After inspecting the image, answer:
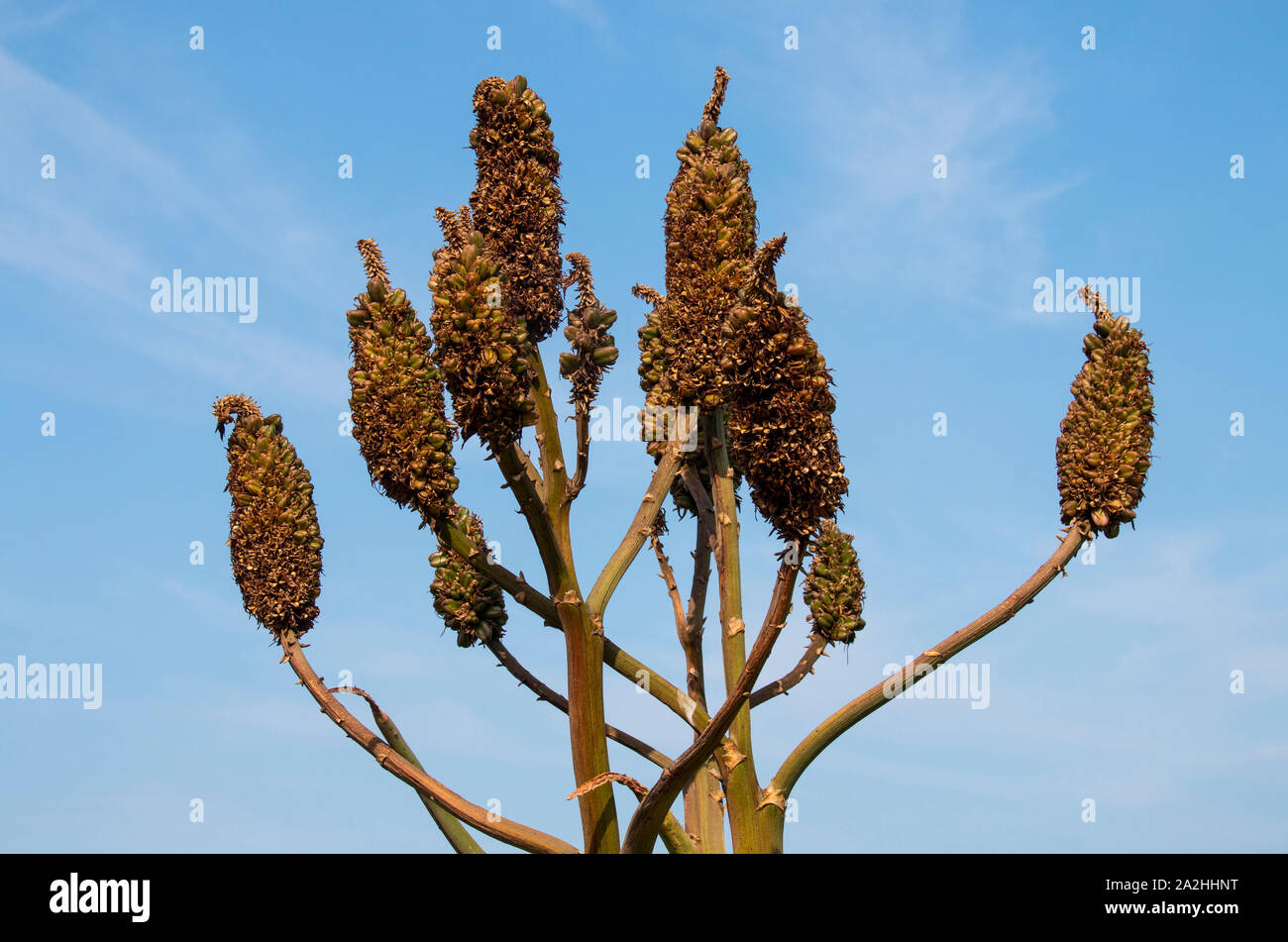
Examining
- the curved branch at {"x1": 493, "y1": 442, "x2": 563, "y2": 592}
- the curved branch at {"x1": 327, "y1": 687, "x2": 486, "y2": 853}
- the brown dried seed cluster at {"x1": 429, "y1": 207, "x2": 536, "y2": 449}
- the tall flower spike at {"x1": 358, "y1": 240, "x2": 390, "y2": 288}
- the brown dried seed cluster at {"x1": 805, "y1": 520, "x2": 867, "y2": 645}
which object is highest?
the tall flower spike at {"x1": 358, "y1": 240, "x2": 390, "y2": 288}

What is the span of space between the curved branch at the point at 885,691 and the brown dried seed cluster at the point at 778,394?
2913 mm

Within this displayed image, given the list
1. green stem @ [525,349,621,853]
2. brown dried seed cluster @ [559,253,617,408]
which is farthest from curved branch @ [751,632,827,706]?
brown dried seed cluster @ [559,253,617,408]

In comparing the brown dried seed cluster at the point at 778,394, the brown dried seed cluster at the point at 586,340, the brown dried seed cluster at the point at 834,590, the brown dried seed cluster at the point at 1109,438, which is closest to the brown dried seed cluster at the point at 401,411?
the brown dried seed cluster at the point at 586,340

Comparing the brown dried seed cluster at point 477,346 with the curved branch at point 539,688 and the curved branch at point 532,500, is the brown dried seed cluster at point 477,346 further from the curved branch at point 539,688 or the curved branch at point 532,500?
the curved branch at point 539,688

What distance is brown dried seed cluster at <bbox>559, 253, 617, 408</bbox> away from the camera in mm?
9758

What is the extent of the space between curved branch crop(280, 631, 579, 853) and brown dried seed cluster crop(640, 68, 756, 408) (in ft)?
10.9

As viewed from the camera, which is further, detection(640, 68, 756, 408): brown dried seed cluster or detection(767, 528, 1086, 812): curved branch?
detection(767, 528, 1086, 812): curved branch

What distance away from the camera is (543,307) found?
9.55 m

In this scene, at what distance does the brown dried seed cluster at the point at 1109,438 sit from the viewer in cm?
1039

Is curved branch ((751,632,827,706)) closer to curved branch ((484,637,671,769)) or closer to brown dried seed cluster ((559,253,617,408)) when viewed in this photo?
curved branch ((484,637,671,769))
